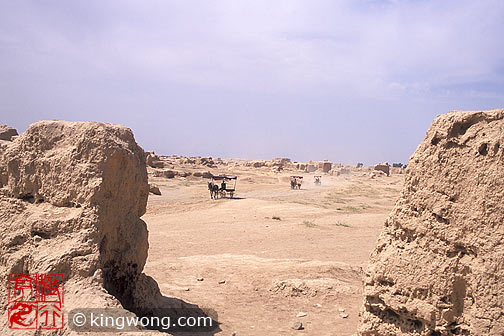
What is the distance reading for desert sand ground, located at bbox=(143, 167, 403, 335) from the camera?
6453mm

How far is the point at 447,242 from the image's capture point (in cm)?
391

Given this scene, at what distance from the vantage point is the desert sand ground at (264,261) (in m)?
6.45

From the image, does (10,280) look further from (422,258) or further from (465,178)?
(465,178)

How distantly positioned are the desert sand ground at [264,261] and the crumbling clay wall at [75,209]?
1.94 m

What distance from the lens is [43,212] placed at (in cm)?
456

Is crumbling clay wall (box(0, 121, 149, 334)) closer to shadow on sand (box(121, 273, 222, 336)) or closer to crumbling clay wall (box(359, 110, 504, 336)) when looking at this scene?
shadow on sand (box(121, 273, 222, 336))


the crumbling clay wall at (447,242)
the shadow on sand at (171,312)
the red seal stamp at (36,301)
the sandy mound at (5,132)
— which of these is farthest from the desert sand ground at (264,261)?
the sandy mound at (5,132)

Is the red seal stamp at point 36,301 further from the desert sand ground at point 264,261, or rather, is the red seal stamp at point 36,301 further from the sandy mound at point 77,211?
the desert sand ground at point 264,261

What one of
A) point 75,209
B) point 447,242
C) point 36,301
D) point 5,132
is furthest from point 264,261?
point 5,132

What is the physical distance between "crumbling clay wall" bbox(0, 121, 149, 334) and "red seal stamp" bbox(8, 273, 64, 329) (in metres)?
0.07

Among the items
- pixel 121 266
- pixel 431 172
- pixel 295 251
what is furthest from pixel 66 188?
pixel 295 251

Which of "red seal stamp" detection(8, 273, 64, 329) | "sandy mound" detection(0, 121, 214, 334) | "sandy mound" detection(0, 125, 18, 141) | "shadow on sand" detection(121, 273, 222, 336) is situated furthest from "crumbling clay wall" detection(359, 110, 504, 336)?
"sandy mound" detection(0, 125, 18, 141)

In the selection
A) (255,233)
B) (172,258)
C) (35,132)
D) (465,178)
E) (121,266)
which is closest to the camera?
(465,178)

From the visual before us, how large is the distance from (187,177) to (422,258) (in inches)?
1470
